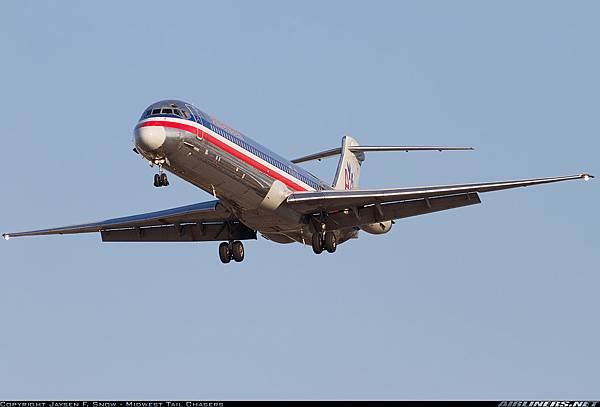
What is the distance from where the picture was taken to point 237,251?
55.1 m

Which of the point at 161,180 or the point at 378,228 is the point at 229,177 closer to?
the point at 161,180

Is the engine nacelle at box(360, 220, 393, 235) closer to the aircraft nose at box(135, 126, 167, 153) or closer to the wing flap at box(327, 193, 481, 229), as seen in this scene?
the wing flap at box(327, 193, 481, 229)

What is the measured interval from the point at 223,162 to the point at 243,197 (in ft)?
7.28

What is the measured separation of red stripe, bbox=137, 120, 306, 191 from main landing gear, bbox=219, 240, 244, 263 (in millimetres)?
4414

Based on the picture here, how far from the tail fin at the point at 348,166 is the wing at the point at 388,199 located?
7.52 metres

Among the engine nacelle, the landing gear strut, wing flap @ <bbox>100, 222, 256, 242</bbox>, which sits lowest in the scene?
the landing gear strut

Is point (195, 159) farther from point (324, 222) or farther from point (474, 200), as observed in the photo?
point (474, 200)

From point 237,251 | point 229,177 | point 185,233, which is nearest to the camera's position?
point 229,177

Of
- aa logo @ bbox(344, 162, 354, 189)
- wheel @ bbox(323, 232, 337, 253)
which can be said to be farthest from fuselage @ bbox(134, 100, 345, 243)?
aa logo @ bbox(344, 162, 354, 189)

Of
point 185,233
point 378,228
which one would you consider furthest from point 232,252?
point 378,228

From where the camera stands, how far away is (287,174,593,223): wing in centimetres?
5053

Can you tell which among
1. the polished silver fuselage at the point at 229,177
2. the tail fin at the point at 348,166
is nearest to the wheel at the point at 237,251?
the polished silver fuselage at the point at 229,177

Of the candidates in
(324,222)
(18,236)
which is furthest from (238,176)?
(18,236)

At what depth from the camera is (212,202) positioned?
53.8 m
